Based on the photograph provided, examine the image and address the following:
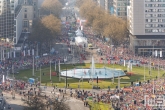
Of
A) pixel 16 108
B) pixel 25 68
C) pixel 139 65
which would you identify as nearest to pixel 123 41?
pixel 139 65

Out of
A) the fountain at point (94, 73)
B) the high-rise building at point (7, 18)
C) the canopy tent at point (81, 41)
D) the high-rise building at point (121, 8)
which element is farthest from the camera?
the high-rise building at point (121, 8)

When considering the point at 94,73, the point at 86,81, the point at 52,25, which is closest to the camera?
the point at 86,81

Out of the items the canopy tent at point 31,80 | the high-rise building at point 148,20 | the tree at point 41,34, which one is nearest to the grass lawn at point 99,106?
the canopy tent at point 31,80

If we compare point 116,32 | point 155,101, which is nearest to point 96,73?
point 155,101

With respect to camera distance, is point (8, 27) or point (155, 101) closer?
point (155, 101)

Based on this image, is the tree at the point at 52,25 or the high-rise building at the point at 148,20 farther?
the tree at the point at 52,25

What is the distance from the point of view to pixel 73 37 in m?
150

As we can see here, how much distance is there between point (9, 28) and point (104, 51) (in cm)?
2283

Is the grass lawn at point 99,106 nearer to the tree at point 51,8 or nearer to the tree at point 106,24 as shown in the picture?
the tree at point 106,24

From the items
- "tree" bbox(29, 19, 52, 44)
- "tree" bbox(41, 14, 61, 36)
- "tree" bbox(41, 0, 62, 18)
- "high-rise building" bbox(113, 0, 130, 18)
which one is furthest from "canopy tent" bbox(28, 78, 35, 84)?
"tree" bbox(41, 0, 62, 18)

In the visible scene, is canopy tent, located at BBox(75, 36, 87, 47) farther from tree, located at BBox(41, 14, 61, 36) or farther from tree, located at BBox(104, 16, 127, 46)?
tree, located at BBox(41, 14, 61, 36)

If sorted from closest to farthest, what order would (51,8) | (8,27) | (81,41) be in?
(8,27)
(81,41)
(51,8)

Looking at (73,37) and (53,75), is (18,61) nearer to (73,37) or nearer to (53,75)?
(53,75)

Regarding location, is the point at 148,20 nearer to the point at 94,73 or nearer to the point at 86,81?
the point at 94,73
